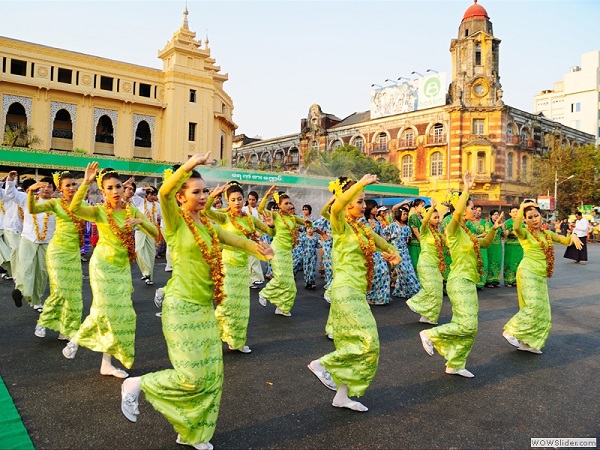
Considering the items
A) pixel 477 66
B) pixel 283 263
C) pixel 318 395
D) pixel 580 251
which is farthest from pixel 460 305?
pixel 477 66

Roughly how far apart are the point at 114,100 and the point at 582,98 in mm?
65979

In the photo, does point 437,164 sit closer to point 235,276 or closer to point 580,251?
point 580,251

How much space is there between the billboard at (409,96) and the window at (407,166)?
4601 millimetres

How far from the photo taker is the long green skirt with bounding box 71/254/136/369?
430 cm

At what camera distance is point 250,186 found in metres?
28.8

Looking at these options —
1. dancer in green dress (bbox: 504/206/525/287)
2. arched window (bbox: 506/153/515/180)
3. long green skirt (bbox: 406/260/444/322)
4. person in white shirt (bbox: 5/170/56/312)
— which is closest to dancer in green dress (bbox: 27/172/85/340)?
person in white shirt (bbox: 5/170/56/312)

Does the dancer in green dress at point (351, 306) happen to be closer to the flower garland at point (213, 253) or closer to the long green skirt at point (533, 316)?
the flower garland at point (213, 253)

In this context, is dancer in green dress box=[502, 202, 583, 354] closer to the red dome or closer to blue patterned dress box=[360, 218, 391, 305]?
blue patterned dress box=[360, 218, 391, 305]

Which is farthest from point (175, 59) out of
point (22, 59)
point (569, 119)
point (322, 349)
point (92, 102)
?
point (569, 119)

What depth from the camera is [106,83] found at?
35.4m

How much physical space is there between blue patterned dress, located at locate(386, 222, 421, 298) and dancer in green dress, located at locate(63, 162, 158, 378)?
5.65m

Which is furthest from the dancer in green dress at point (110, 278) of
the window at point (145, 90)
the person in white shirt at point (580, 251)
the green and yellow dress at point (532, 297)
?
the window at point (145, 90)

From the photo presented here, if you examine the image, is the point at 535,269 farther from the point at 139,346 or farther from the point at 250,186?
the point at 250,186

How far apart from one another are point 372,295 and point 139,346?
14.0ft
